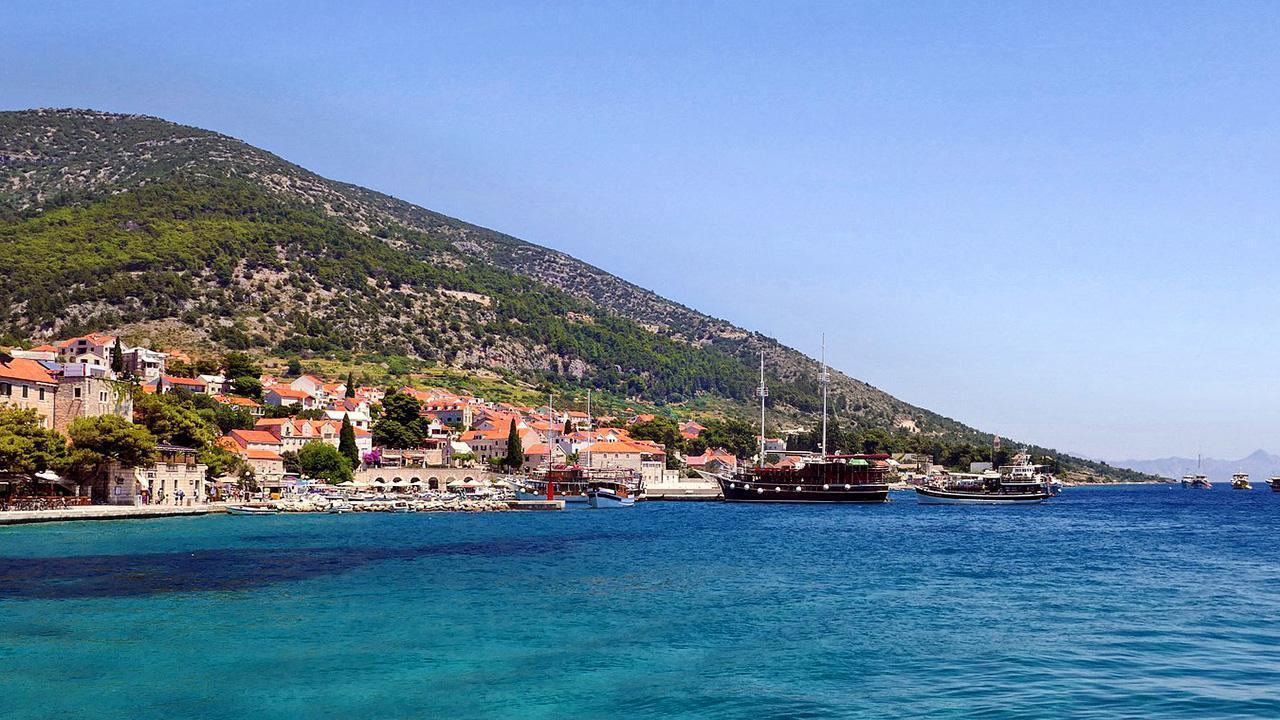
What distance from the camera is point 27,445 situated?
5434cm

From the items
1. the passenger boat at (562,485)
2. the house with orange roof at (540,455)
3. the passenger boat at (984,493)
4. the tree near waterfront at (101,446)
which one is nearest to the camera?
the tree near waterfront at (101,446)

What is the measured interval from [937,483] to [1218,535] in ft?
197

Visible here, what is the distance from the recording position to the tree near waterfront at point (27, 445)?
53.8 meters

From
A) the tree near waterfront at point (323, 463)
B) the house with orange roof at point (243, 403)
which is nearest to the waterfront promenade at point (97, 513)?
the tree near waterfront at point (323, 463)

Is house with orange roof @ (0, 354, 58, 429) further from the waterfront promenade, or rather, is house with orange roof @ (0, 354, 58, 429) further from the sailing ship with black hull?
the sailing ship with black hull

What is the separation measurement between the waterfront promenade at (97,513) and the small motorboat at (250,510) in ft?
9.61

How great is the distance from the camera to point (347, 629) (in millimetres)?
24578

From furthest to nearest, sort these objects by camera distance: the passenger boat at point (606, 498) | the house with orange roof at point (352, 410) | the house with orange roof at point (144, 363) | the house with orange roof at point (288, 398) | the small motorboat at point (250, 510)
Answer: the house with orange roof at point (288, 398) → the house with orange roof at point (144, 363) → the house with orange roof at point (352, 410) → the passenger boat at point (606, 498) → the small motorboat at point (250, 510)

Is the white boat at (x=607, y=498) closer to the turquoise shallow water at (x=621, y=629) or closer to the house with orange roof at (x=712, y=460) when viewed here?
the turquoise shallow water at (x=621, y=629)

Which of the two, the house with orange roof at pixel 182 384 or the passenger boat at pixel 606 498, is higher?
the house with orange roof at pixel 182 384

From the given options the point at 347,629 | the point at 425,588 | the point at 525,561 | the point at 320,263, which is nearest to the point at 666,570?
Answer: the point at 525,561

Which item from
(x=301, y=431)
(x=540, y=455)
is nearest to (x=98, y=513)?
(x=301, y=431)

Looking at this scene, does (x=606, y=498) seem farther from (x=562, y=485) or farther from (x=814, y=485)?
(x=814, y=485)

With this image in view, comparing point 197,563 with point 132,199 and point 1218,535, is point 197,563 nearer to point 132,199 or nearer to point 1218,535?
point 1218,535
